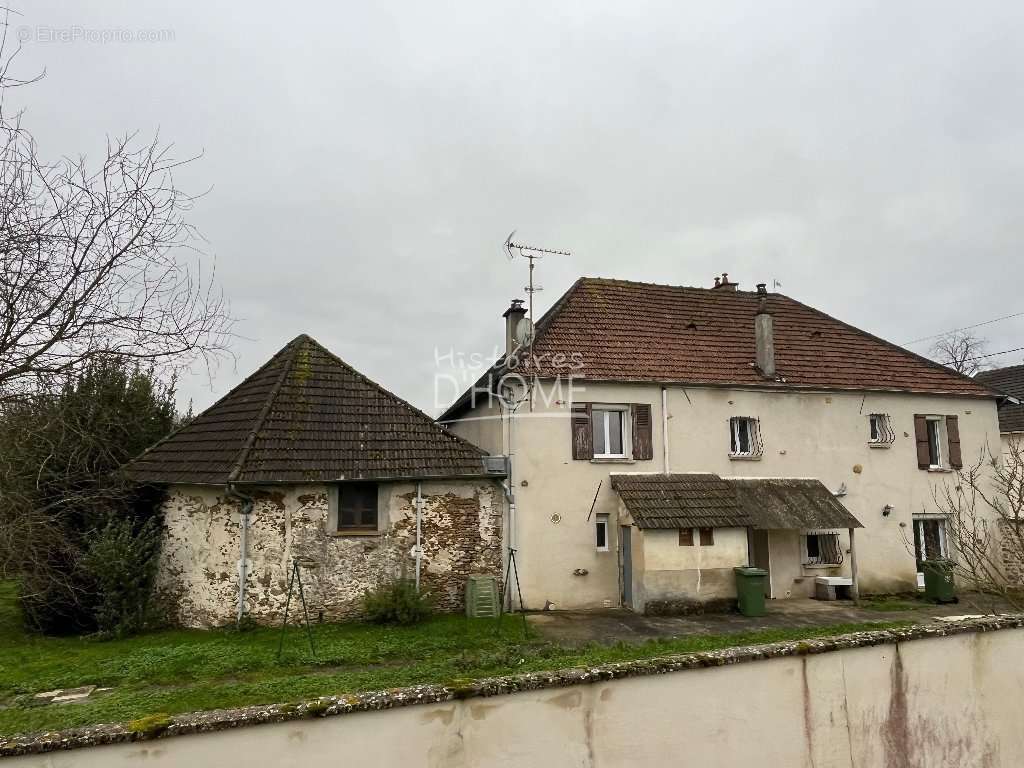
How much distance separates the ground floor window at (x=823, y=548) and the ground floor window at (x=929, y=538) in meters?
2.79

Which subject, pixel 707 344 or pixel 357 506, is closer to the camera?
pixel 357 506

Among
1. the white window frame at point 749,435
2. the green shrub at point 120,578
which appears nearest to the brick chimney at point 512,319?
the white window frame at point 749,435

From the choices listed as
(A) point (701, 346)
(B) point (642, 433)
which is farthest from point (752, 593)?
(A) point (701, 346)

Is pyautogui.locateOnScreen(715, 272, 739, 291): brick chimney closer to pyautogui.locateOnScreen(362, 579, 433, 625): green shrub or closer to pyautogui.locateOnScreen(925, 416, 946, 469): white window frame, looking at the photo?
pyautogui.locateOnScreen(925, 416, 946, 469): white window frame

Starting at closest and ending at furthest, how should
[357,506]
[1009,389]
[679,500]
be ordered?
1. [357,506]
2. [679,500]
3. [1009,389]

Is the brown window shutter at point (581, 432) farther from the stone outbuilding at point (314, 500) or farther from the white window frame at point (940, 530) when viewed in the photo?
the white window frame at point (940, 530)

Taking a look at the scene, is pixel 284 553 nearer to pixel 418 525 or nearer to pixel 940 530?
pixel 418 525

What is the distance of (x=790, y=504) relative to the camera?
14148 mm

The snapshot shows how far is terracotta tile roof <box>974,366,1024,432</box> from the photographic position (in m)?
22.0

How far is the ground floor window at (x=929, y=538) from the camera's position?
1600cm

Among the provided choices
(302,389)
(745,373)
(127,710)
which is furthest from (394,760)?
(745,373)

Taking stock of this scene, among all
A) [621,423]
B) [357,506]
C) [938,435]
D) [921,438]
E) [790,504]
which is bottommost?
[790,504]

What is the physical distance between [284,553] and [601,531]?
7.06 metres

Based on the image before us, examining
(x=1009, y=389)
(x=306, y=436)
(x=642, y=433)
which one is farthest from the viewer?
(x=1009, y=389)
